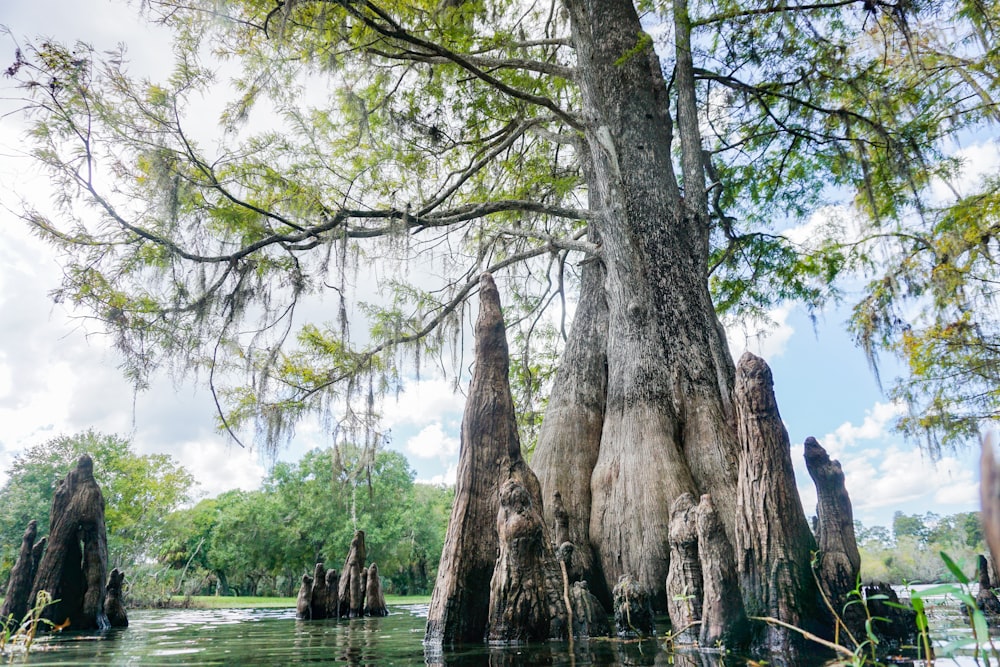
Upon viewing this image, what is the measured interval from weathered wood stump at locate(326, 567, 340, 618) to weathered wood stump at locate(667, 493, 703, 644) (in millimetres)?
7841

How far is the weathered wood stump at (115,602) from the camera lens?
28.5 feet

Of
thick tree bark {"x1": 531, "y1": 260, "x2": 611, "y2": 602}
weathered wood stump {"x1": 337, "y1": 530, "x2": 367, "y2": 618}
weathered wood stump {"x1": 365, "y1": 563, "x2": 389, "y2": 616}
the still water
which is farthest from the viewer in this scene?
weathered wood stump {"x1": 365, "y1": 563, "x2": 389, "y2": 616}

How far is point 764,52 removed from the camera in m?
9.51

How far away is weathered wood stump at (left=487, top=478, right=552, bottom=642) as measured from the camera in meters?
4.70

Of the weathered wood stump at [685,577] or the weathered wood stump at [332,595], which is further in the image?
the weathered wood stump at [332,595]

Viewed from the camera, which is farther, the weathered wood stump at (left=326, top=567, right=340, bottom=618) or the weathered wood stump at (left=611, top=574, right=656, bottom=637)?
the weathered wood stump at (left=326, top=567, right=340, bottom=618)

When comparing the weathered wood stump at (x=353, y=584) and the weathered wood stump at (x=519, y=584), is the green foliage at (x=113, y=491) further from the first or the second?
the weathered wood stump at (x=519, y=584)

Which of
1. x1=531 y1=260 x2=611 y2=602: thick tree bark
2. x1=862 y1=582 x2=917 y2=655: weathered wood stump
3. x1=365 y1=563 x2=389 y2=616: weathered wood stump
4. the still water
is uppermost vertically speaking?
x1=531 y1=260 x2=611 y2=602: thick tree bark

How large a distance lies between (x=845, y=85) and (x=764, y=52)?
4.42 ft

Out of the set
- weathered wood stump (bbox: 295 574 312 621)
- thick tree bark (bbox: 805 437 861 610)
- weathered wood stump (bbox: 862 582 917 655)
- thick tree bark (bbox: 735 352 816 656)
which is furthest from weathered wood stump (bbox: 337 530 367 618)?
weathered wood stump (bbox: 862 582 917 655)

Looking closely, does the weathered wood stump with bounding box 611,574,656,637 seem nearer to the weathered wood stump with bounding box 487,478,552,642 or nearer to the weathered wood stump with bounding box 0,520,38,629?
the weathered wood stump with bounding box 487,478,552,642

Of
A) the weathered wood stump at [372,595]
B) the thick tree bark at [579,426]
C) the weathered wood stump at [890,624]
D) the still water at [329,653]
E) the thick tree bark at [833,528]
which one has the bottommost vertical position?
the weathered wood stump at [372,595]

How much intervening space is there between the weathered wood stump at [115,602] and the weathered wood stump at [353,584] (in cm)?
332

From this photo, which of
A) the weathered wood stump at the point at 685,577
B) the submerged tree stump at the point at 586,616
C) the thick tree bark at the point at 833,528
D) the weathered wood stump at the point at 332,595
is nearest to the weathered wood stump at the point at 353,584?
the weathered wood stump at the point at 332,595
